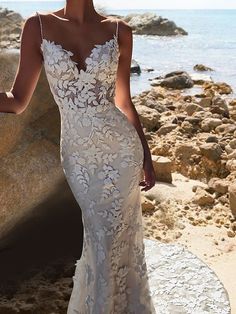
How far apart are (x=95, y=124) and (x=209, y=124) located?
21.2 ft

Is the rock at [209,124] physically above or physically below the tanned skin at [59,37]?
below

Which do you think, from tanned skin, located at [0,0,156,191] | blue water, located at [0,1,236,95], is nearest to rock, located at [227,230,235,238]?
tanned skin, located at [0,0,156,191]

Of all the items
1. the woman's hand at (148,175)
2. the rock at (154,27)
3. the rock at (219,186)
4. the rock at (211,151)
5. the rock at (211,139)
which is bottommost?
the rock at (154,27)

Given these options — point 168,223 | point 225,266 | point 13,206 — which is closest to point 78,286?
point 13,206

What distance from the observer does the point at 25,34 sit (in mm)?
2416

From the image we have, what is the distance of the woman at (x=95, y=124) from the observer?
2.42 m

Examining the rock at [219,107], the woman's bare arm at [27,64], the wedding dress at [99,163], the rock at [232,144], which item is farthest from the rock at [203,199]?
the rock at [219,107]

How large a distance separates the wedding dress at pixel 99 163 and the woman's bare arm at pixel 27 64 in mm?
36

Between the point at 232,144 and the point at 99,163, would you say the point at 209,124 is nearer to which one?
the point at 232,144

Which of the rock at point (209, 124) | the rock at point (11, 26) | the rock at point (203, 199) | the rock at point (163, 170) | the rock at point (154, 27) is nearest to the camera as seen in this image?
the rock at point (203, 199)

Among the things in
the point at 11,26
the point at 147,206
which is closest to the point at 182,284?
the point at 147,206

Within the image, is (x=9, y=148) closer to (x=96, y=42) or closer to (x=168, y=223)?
(x=96, y=42)

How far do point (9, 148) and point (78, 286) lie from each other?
902 millimetres

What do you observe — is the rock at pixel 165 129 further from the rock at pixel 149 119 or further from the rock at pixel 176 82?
the rock at pixel 176 82
